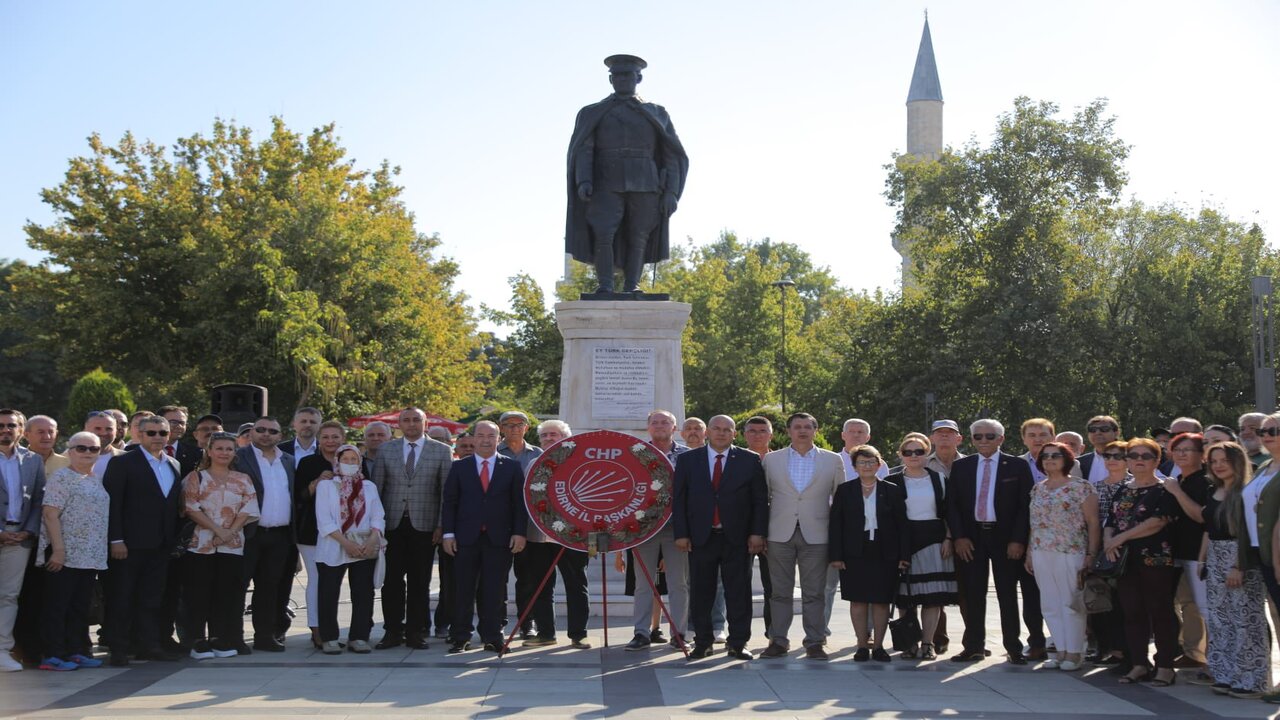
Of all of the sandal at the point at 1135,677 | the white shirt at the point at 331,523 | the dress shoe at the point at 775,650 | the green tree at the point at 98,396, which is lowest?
the sandal at the point at 1135,677

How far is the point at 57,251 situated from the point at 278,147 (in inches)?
238

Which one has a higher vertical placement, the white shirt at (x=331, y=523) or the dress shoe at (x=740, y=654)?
the white shirt at (x=331, y=523)

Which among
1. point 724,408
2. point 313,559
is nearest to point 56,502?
point 313,559

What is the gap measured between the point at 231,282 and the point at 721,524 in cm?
2197

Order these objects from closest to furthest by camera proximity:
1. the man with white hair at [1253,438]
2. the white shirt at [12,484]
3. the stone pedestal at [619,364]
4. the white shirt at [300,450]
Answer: the white shirt at [12,484], the man with white hair at [1253,438], the white shirt at [300,450], the stone pedestal at [619,364]

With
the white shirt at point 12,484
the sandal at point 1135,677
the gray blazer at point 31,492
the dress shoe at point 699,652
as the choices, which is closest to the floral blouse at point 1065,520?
the sandal at point 1135,677

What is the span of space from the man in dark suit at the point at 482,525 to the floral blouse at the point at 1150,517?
14.2 ft

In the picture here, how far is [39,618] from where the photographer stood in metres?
8.66

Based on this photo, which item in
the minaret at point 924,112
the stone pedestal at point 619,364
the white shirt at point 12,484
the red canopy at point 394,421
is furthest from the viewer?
the minaret at point 924,112

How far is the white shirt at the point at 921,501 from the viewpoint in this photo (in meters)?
8.89

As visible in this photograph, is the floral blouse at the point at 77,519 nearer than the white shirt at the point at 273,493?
Yes

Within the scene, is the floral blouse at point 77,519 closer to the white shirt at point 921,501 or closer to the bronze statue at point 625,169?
the bronze statue at point 625,169

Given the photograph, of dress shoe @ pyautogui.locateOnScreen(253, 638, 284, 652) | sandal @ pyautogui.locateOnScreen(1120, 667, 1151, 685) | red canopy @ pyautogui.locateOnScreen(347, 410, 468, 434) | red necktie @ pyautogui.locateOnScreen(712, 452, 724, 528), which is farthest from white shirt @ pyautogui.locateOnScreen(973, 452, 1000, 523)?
red canopy @ pyautogui.locateOnScreen(347, 410, 468, 434)

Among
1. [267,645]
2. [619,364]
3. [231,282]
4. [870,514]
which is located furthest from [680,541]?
[231,282]
